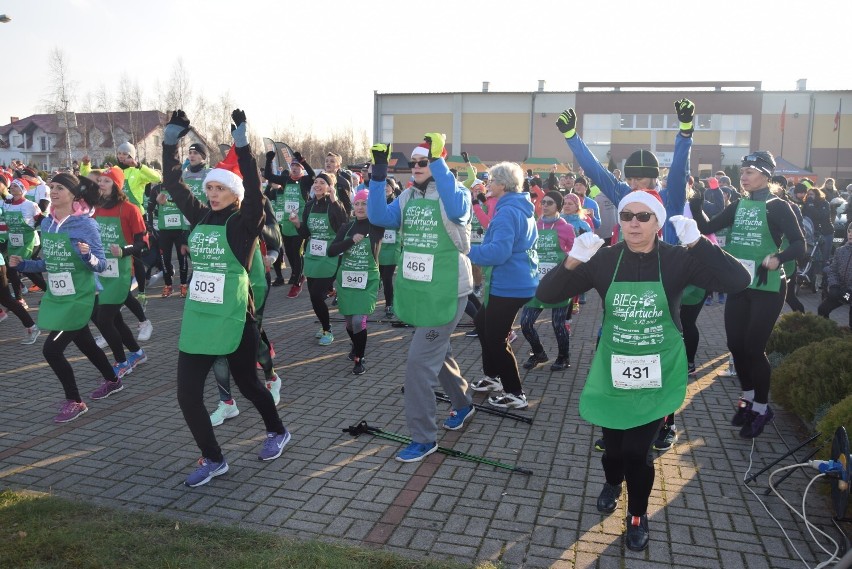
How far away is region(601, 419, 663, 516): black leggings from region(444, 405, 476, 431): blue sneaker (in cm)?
193

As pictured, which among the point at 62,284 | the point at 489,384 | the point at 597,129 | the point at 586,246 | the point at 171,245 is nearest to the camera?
the point at 586,246

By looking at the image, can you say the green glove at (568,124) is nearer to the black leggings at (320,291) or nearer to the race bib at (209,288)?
the race bib at (209,288)

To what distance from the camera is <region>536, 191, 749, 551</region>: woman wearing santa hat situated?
3.61 meters

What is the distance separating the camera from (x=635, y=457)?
374cm

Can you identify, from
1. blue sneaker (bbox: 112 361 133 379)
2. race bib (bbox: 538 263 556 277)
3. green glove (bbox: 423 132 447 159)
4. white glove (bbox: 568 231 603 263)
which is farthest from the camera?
race bib (bbox: 538 263 556 277)

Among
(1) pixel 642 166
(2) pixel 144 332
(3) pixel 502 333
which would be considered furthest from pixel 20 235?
(1) pixel 642 166

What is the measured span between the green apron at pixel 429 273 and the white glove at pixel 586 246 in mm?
1604

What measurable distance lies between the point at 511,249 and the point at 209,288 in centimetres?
228

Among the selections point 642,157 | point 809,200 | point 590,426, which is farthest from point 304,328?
point 809,200

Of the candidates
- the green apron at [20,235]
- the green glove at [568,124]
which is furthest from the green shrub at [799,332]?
the green apron at [20,235]

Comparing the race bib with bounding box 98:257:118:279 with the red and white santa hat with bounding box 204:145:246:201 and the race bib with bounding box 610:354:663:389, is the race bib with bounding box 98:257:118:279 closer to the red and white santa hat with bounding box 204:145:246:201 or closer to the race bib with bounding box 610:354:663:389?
the red and white santa hat with bounding box 204:145:246:201

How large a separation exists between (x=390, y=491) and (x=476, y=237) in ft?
25.2

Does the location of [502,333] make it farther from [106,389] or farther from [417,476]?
[106,389]

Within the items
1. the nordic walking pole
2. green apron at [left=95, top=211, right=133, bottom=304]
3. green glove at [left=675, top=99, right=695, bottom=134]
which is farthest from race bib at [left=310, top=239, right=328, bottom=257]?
green glove at [left=675, top=99, right=695, bottom=134]
